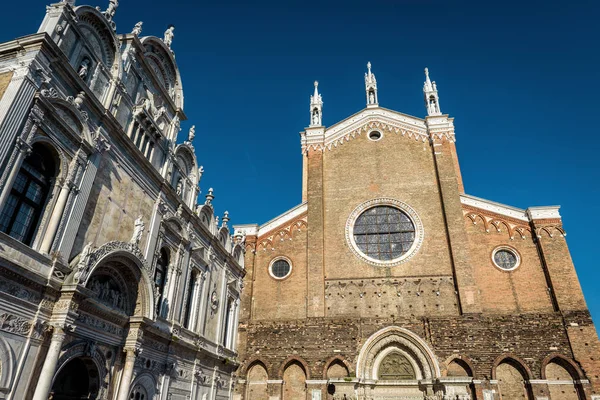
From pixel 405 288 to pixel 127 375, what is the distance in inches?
570

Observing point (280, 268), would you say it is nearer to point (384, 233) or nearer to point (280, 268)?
point (280, 268)

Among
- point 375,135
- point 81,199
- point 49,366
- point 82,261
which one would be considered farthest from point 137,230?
point 375,135

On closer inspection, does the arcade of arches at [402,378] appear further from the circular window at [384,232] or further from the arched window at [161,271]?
the arched window at [161,271]

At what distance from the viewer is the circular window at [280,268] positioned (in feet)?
74.3

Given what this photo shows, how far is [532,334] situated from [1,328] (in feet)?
65.0

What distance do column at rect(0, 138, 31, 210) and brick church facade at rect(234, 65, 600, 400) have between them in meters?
14.9

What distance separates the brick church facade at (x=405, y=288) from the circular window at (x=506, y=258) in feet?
0.24

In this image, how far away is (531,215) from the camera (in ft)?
68.6

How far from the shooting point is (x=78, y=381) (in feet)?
33.3

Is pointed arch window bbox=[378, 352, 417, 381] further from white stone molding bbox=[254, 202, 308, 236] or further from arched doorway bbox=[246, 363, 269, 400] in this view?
white stone molding bbox=[254, 202, 308, 236]

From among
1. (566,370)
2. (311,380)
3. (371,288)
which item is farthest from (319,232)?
(566,370)

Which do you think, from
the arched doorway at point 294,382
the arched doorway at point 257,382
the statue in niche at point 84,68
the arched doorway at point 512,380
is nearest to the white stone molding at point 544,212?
the arched doorway at point 512,380

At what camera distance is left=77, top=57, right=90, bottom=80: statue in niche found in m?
10.4

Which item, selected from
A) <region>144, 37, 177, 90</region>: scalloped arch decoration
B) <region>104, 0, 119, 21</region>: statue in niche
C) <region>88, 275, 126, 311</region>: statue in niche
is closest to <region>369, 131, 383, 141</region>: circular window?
<region>144, 37, 177, 90</region>: scalloped arch decoration
